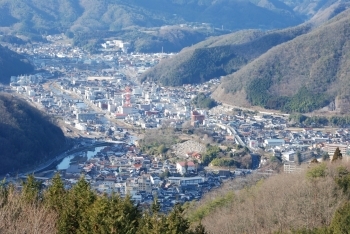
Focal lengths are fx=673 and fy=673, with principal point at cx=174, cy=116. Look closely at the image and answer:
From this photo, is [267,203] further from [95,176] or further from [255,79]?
[255,79]

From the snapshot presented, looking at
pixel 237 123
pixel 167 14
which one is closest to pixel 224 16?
pixel 167 14

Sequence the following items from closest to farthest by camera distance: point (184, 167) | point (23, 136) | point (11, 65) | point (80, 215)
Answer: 1. point (80, 215)
2. point (184, 167)
3. point (23, 136)
4. point (11, 65)

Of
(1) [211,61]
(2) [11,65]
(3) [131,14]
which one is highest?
(3) [131,14]

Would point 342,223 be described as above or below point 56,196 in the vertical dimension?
below

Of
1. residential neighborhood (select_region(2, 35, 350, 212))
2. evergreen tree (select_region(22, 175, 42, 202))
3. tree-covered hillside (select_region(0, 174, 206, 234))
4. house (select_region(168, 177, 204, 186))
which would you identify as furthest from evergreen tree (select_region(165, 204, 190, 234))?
house (select_region(168, 177, 204, 186))

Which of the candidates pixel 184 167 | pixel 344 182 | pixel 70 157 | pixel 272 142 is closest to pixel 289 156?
pixel 272 142

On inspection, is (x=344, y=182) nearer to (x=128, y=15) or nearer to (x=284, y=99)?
(x=284, y=99)

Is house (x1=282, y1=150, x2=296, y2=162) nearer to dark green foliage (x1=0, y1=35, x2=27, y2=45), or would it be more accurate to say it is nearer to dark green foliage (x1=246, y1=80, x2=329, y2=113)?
dark green foliage (x1=246, y1=80, x2=329, y2=113)
